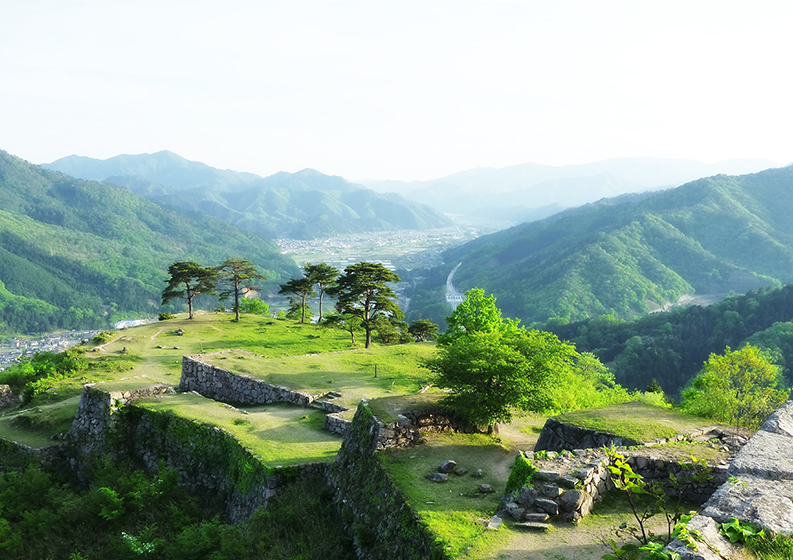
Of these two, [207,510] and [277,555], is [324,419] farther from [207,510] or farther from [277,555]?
[277,555]

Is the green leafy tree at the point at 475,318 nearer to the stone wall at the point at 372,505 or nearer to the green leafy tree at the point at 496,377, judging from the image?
the green leafy tree at the point at 496,377

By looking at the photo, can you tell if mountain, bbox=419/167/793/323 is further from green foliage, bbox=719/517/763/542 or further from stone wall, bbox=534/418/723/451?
green foliage, bbox=719/517/763/542

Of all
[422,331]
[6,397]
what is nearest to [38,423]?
[6,397]

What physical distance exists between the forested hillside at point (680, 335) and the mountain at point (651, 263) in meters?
24.5

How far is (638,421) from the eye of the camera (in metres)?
16.2

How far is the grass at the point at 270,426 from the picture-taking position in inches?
661

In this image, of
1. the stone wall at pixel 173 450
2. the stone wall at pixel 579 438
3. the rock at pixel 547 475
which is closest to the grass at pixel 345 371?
the stone wall at pixel 173 450

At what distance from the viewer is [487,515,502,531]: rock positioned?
10.1 m

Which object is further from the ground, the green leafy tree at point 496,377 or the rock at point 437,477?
the green leafy tree at point 496,377

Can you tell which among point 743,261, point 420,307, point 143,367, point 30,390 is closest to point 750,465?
point 143,367

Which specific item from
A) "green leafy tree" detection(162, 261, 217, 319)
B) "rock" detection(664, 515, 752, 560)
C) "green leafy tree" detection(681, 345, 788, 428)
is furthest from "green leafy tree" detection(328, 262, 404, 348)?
"rock" detection(664, 515, 752, 560)

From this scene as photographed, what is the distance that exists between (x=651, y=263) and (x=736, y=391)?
153 m

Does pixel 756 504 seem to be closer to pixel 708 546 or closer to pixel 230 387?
pixel 708 546

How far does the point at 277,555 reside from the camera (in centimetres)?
1275
